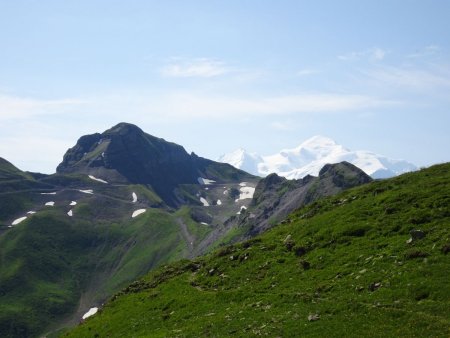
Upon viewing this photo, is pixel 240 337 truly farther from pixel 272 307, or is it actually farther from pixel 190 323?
pixel 190 323

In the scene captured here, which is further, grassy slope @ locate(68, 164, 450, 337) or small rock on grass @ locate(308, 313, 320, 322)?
small rock on grass @ locate(308, 313, 320, 322)

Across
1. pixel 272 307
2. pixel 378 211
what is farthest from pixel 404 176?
pixel 272 307

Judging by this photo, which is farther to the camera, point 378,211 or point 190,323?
point 378,211

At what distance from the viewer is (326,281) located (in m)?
36.3

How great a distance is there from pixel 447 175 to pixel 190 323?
32.9 metres

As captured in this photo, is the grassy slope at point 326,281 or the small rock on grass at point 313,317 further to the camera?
the small rock on grass at point 313,317

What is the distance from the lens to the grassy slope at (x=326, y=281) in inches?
1152

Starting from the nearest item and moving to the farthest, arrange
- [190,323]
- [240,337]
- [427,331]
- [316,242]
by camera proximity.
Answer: [427,331]
[240,337]
[190,323]
[316,242]

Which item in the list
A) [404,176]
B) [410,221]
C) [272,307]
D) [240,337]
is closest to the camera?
[240,337]

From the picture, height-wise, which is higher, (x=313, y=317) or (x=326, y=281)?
(x=326, y=281)

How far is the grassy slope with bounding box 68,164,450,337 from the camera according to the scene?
29.2m

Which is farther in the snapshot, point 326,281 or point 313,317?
point 326,281

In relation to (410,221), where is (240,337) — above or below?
below

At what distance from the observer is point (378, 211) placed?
46.4 metres
